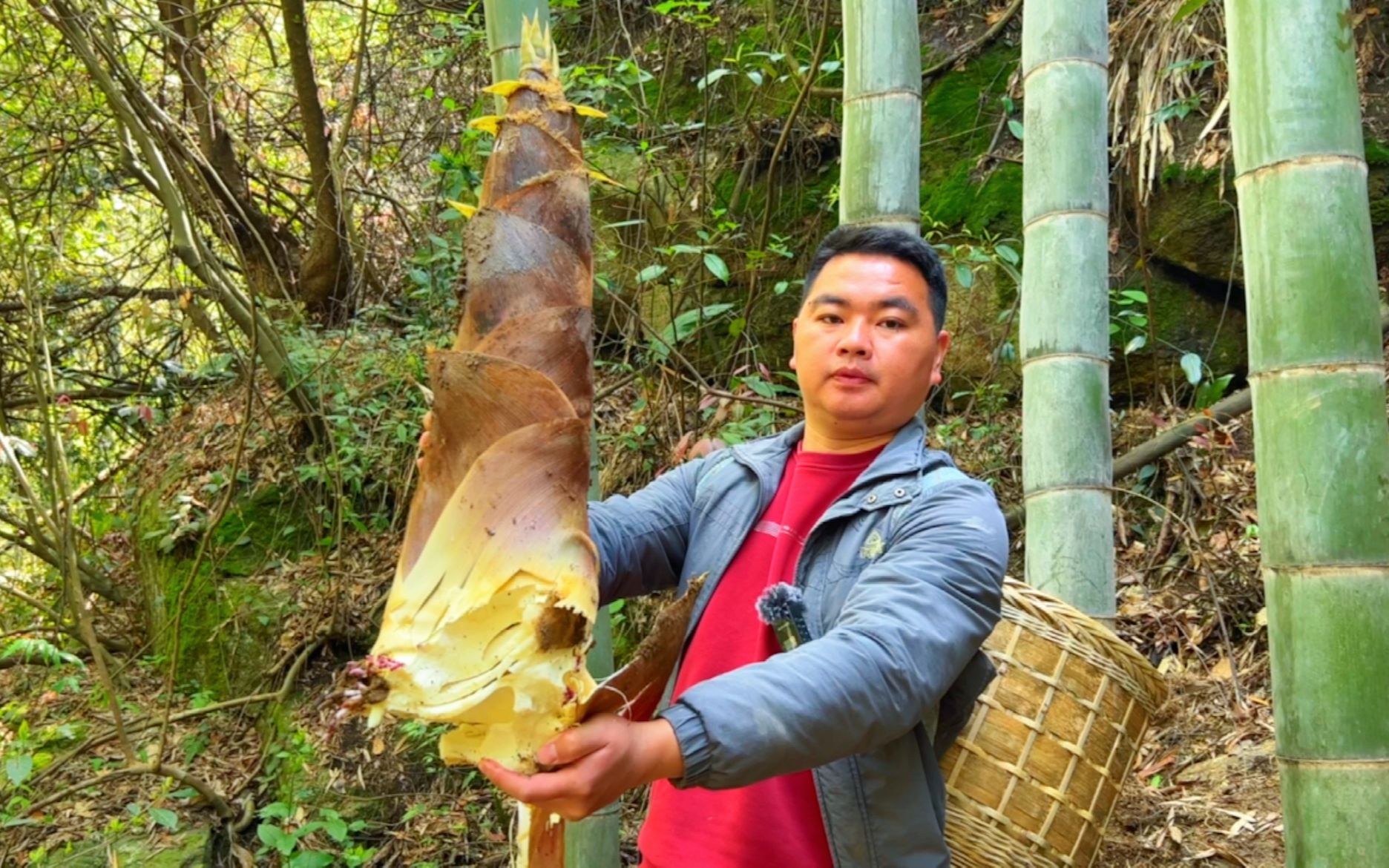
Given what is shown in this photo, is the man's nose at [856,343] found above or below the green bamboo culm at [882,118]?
below

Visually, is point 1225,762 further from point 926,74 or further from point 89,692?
point 89,692

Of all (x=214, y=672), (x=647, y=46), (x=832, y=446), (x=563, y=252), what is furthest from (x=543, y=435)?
(x=647, y=46)

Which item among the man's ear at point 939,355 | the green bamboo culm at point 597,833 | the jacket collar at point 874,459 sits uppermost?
the man's ear at point 939,355

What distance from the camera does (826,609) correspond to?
5.21 ft

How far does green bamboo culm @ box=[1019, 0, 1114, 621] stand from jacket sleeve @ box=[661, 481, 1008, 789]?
0.99 meters

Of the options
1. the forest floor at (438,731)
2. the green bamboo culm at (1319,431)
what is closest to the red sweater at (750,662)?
the green bamboo culm at (1319,431)

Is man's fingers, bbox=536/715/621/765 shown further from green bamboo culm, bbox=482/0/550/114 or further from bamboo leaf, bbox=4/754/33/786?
bamboo leaf, bbox=4/754/33/786

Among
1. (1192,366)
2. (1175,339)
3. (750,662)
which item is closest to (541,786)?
(750,662)

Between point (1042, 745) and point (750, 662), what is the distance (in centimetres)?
53

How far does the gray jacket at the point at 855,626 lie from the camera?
44.3 inches

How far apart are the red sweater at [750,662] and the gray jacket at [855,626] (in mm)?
33

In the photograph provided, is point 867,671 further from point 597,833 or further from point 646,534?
point 597,833

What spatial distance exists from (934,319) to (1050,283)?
92cm

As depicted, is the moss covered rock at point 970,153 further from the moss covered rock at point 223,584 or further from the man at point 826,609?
the man at point 826,609
